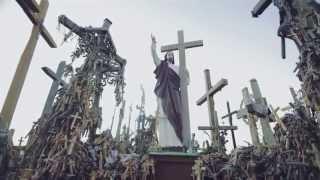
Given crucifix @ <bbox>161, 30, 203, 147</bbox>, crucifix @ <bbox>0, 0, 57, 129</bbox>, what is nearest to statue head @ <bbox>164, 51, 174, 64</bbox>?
crucifix @ <bbox>161, 30, 203, 147</bbox>

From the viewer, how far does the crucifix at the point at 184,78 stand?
685 cm

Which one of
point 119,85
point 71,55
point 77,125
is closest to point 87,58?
point 71,55

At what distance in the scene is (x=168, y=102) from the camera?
733cm

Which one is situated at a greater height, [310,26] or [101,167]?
[310,26]

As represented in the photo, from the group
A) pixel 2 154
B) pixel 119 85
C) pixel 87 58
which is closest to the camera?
pixel 2 154

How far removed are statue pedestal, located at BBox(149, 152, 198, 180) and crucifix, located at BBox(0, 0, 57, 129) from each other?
266cm

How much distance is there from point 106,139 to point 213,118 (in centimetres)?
398

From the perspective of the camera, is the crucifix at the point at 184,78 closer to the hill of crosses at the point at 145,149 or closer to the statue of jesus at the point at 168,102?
the statue of jesus at the point at 168,102

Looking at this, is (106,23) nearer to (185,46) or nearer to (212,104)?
(185,46)

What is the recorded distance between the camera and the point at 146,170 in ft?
16.8

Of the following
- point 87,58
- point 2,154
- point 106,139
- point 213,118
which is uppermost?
point 87,58

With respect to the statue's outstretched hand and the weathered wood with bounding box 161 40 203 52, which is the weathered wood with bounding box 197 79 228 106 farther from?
the statue's outstretched hand

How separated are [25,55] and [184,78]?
398cm

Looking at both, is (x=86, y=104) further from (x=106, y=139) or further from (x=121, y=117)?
(x=121, y=117)
